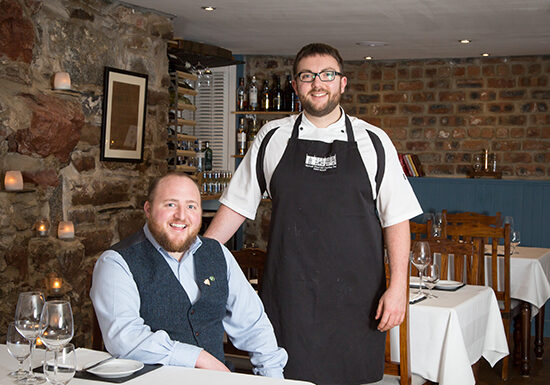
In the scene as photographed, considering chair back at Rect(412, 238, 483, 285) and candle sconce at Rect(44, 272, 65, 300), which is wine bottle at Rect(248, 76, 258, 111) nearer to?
candle sconce at Rect(44, 272, 65, 300)

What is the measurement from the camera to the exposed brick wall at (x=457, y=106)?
6.95m

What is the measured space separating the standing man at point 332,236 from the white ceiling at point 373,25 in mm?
2320

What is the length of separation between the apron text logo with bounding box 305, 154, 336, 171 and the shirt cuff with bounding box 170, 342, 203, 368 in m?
0.88

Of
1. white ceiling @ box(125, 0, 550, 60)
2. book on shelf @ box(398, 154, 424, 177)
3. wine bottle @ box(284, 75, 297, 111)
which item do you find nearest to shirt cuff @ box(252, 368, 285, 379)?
white ceiling @ box(125, 0, 550, 60)

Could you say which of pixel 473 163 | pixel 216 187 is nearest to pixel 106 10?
pixel 216 187

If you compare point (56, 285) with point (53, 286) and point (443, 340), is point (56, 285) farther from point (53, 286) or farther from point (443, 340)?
point (443, 340)

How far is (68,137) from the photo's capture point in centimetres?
442

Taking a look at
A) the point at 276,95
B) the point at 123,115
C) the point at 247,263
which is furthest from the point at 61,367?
the point at 276,95

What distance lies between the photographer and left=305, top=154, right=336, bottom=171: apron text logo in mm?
2572

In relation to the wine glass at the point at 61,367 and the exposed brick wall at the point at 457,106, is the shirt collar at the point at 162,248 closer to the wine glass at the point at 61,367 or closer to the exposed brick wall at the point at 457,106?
the wine glass at the point at 61,367

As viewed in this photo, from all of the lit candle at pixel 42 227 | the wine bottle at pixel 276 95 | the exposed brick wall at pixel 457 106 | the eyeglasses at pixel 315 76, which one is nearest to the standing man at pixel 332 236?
the eyeglasses at pixel 315 76

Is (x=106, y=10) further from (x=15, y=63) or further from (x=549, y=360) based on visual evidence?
(x=549, y=360)

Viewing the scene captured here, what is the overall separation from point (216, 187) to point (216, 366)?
4586 mm

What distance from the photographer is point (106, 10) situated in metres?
4.89
